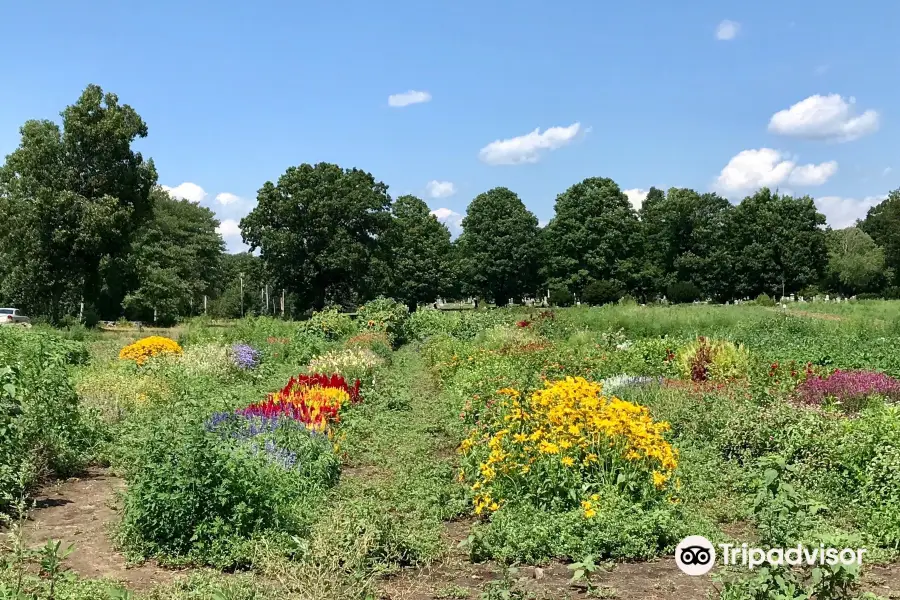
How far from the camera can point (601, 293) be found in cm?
5031

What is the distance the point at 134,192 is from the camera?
109 ft

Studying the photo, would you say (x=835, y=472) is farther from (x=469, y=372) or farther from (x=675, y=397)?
(x=469, y=372)

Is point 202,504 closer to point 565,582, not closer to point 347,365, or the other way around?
point 565,582

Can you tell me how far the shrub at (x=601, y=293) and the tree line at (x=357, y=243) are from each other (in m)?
0.13

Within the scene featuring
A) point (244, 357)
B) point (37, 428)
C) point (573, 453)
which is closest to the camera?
point (573, 453)

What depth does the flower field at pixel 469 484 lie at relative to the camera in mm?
3994

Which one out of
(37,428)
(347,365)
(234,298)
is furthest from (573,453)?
(234,298)

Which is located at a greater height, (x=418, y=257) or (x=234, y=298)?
(x=418, y=257)

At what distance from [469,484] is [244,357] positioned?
984 cm

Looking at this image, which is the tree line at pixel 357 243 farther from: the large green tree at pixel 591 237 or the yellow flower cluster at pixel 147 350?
the yellow flower cluster at pixel 147 350

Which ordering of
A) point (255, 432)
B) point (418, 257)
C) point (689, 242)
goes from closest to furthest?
point (255, 432) → point (689, 242) → point (418, 257)

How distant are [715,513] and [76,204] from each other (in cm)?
3197

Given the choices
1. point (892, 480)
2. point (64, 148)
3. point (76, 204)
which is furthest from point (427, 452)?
point (64, 148)

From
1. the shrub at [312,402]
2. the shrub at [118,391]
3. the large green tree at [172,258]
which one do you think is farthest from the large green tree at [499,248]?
the shrub at [312,402]
